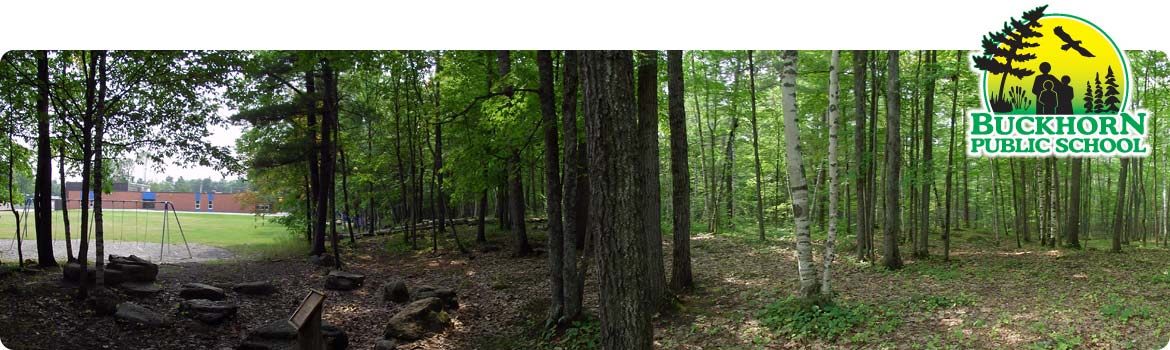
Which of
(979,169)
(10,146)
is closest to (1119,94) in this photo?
(979,169)

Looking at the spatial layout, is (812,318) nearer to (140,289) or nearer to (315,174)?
(140,289)

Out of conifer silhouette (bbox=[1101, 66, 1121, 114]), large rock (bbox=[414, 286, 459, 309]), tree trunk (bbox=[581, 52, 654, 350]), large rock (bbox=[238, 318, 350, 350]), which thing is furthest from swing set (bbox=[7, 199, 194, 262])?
conifer silhouette (bbox=[1101, 66, 1121, 114])

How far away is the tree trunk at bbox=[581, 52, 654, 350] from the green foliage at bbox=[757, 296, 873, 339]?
227 centimetres

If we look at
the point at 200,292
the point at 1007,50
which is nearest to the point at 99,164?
the point at 200,292

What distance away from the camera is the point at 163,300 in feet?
16.6

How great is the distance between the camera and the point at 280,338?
461 centimetres

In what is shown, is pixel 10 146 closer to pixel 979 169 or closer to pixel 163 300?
pixel 163 300

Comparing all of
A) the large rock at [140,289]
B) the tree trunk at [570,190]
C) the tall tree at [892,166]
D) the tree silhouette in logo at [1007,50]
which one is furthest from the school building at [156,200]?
the tall tree at [892,166]

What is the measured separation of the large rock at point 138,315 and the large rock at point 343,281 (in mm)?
2291

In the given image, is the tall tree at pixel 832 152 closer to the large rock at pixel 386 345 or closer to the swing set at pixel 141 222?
the large rock at pixel 386 345

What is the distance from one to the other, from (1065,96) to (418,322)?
5.56 meters

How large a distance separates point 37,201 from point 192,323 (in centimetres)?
219
